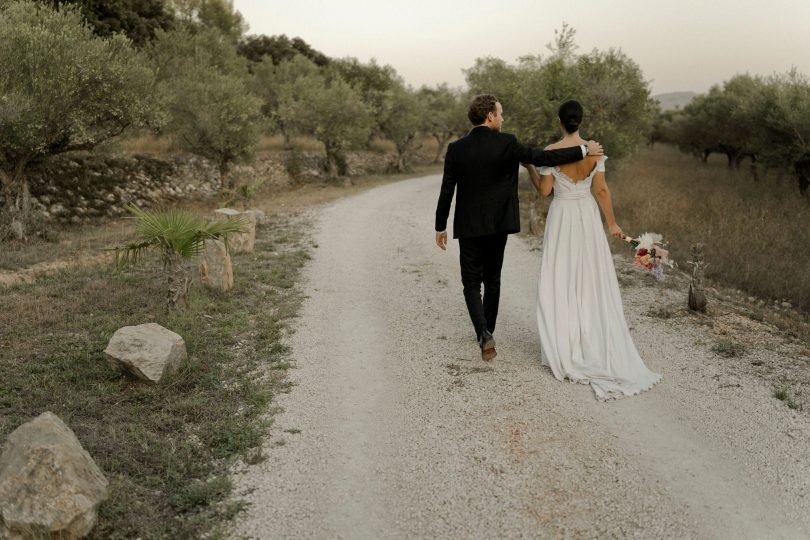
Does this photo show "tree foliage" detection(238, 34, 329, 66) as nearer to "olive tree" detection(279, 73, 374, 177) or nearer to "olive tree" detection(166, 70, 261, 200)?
"olive tree" detection(279, 73, 374, 177)

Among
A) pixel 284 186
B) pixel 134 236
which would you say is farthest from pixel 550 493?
pixel 284 186

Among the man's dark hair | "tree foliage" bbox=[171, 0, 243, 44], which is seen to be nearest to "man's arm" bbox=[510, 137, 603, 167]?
the man's dark hair

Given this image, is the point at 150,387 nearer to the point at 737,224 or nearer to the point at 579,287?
the point at 579,287

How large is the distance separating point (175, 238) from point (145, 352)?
193 cm

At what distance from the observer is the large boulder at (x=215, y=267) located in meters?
8.60

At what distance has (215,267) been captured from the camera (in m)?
8.62

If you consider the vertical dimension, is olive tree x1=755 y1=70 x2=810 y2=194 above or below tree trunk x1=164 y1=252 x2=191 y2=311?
above

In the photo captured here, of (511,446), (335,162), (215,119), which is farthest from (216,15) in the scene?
(511,446)

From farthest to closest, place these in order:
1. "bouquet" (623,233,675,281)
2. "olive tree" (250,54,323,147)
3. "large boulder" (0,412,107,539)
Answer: "olive tree" (250,54,323,147), "bouquet" (623,233,675,281), "large boulder" (0,412,107,539)

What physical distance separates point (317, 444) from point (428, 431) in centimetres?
94

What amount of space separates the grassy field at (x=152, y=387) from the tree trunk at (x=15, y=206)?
4.75 metres

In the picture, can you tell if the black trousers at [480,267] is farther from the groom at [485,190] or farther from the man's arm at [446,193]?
the man's arm at [446,193]

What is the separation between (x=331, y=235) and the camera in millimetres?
14273

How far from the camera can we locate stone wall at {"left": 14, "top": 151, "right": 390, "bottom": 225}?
1805 centimetres
